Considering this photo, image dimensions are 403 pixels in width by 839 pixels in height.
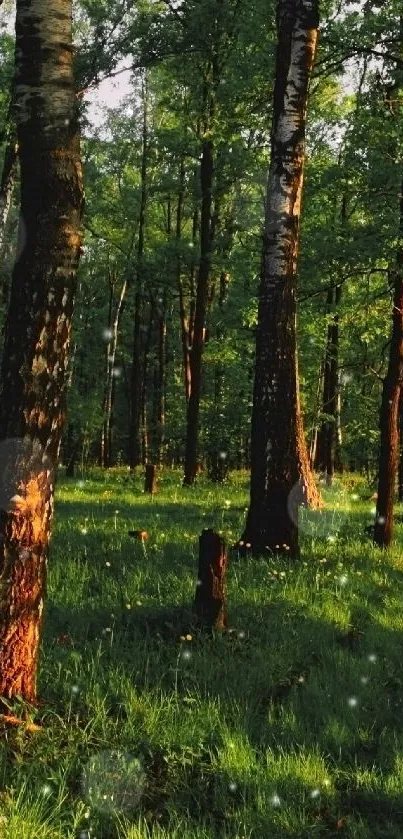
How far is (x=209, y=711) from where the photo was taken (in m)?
4.73

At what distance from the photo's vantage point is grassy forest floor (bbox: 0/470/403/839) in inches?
150

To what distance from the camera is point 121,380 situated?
5991 cm

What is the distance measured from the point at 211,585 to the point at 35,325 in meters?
3.01

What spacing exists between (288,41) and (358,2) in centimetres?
404

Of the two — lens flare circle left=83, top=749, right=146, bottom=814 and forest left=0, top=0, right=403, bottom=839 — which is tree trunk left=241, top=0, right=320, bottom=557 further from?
lens flare circle left=83, top=749, right=146, bottom=814

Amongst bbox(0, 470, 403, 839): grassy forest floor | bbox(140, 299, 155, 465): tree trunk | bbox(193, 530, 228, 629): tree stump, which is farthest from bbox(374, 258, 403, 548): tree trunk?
bbox(140, 299, 155, 465): tree trunk

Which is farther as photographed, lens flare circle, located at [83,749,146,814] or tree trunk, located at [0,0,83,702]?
tree trunk, located at [0,0,83,702]

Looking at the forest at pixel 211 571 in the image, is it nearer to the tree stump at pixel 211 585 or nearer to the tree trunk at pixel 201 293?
the tree stump at pixel 211 585

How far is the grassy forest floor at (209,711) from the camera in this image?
3805 mm

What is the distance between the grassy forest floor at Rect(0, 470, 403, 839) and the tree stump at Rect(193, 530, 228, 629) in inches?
6.4

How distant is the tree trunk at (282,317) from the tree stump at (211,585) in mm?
2910

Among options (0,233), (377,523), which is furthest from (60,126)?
(0,233)

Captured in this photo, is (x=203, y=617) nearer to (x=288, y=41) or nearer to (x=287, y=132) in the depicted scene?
(x=287, y=132)

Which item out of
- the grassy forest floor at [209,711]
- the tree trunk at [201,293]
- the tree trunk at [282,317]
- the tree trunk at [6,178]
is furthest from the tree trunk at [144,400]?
the grassy forest floor at [209,711]
